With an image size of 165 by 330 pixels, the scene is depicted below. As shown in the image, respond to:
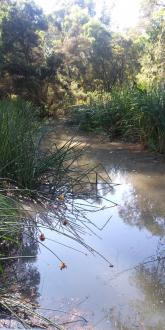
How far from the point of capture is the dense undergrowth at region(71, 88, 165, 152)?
803 centimetres

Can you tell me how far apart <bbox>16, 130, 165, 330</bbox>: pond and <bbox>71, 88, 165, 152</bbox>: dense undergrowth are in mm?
2929

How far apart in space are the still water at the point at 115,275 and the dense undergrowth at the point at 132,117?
2.93 meters

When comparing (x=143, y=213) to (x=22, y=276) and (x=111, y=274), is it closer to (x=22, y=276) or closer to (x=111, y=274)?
(x=111, y=274)

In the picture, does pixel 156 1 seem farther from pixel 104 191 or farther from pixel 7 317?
pixel 7 317

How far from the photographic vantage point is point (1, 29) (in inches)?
555

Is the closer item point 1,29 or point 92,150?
point 92,150

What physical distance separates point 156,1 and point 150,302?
18.9 meters

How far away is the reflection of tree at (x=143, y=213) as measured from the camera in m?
4.44

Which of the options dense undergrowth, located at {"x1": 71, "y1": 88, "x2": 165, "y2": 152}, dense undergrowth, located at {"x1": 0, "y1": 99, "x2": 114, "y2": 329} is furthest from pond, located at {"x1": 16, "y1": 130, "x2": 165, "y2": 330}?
dense undergrowth, located at {"x1": 71, "y1": 88, "x2": 165, "y2": 152}

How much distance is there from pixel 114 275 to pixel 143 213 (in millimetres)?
1584

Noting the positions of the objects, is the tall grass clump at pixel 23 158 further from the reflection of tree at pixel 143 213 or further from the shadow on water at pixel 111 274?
the reflection of tree at pixel 143 213

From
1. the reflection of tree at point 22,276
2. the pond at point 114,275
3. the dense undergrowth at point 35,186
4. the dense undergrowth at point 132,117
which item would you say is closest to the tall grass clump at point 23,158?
the dense undergrowth at point 35,186

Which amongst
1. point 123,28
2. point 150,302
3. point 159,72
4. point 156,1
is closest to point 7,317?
point 150,302

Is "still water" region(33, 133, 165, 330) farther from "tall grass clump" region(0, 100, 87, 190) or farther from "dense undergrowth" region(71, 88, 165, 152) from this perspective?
"dense undergrowth" region(71, 88, 165, 152)
